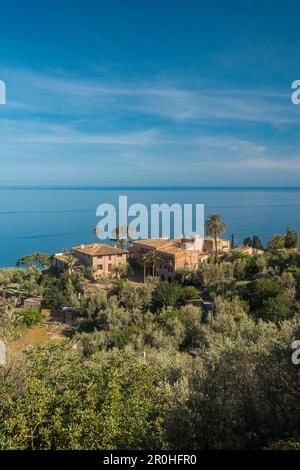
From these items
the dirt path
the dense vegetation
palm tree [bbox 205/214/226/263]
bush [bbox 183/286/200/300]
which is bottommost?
the dirt path

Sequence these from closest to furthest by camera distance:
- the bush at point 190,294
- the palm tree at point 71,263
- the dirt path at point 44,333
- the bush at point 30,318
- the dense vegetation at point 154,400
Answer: the dense vegetation at point 154,400
the dirt path at point 44,333
the bush at point 30,318
the bush at point 190,294
the palm tree at point 71,263

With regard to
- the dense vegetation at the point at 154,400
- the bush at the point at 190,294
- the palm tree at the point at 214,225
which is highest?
Answer: the palm tree at the point at 214,225

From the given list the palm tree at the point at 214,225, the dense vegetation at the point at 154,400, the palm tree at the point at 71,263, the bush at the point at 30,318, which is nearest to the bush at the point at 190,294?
the palm tree at the point at 214,225

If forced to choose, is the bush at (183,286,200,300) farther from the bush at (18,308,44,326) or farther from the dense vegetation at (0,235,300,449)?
the dense vegetation at (0,235,300,449)

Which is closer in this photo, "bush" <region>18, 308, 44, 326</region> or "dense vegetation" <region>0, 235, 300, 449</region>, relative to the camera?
"dense vegetation" <region>0, 235, 300, 449</region>

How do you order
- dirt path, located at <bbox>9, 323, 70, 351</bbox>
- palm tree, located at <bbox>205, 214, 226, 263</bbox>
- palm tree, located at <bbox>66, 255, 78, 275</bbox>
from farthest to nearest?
palm tree, located at <bbox>66, 255, 78, 275</bbox>, palm tree, located at <bbox>205, 214, 226, 263</bbox>, dirt path, located at <bbox>9, 323, 70, 351</bbox>

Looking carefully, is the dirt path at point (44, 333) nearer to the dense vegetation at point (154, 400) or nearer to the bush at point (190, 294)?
the bush at point (190, 294)

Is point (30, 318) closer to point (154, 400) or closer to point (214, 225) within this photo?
point (214, 225)

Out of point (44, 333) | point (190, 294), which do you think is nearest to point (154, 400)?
point (44, 333)

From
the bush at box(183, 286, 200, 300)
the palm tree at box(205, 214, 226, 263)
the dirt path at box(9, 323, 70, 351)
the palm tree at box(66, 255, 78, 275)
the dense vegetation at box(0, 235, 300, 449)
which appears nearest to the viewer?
the dense vegetation at box(0, 235, 300, 449)

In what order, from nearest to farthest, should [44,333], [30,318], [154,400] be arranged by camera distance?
1. [154,400]
2. [44,333]
3. [30,318]

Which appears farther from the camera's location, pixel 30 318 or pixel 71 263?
pixel 71 263

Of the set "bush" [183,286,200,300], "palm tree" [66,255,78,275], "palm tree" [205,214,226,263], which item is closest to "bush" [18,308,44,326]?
"palm tree" [66,255,78,275]
